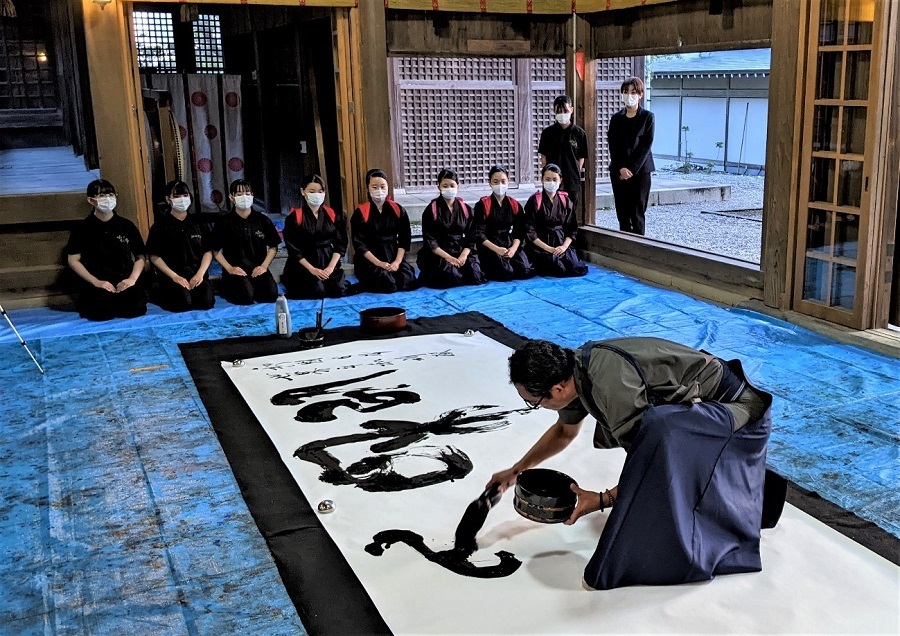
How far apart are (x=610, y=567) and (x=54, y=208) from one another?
19.0ft

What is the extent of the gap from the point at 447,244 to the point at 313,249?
1136 mm

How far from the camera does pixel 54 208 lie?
7023 mm

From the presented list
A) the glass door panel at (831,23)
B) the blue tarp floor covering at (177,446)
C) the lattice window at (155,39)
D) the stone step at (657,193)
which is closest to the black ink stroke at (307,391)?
the blue tarp floor covering at (177,446)

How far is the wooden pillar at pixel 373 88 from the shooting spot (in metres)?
7.74

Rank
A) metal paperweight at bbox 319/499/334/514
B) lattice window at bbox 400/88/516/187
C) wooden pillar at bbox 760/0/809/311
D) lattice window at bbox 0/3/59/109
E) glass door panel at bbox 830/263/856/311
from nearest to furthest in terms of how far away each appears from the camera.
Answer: metal paperweight at bbox 319/499/334/514 < glass door panel at bbox 830/263/856/311 < wooden pillar at bbox 760/0/809/311 < lattice window at bbox 400/88/516/187 < lattice window at bbox 0/3/59/109

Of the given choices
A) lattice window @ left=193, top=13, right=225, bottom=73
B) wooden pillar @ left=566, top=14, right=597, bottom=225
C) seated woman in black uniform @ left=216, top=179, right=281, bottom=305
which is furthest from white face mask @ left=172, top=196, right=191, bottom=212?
lattice window @ left=193, top=13, right=225, bottom=73

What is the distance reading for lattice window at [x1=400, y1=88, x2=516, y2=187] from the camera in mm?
11055

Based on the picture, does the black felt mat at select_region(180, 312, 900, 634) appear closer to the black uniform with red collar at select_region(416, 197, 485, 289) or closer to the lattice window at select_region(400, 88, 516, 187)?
the black uniform with red collar at select_region(416, 197, 485, 289)

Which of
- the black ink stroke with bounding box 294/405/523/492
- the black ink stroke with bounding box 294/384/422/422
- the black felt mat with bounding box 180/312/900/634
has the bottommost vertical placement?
the black felt mat with bounding box 180/312/900/634

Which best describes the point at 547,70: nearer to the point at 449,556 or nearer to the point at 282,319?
the point at 282,319

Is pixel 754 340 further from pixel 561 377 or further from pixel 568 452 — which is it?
pixel 561 377

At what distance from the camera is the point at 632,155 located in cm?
814

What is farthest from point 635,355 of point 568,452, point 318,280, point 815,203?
point 318,280

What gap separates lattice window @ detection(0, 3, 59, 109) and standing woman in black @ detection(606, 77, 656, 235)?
911 cm
